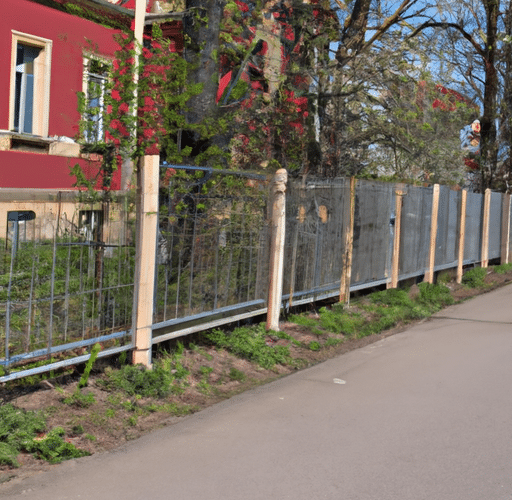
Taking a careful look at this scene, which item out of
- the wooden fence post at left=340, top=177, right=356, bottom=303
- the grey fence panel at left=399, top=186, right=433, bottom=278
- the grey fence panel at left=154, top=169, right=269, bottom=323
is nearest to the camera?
the grey fence panel at left=154, top=169, right=269, bottom=323

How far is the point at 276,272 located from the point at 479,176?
1562 cm

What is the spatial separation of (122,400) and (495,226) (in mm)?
15167

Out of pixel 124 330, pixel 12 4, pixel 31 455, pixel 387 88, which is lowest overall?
pixel 31 455

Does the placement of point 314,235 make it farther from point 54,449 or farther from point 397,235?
point 54,449

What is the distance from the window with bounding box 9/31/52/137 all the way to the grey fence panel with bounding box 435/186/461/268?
744 centimetres

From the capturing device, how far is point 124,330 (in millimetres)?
6328

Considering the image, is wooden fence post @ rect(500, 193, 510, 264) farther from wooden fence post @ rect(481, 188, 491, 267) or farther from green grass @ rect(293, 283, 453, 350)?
green grass @ rect(293, 283, 453, 350)

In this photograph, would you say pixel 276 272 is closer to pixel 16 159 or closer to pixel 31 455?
pixel 31 455

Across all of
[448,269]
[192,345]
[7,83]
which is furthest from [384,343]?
[7,83]

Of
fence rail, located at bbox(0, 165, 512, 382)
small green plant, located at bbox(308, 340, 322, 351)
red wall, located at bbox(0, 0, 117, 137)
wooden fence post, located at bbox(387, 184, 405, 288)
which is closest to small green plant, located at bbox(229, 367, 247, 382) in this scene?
fence rail, located at bbox(0, 165, 512, 382)

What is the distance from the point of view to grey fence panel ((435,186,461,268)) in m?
14.4

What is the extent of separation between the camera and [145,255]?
6.34m

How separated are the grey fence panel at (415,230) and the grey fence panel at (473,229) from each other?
3049 mm

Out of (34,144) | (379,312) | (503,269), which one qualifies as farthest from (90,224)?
(503,269)
